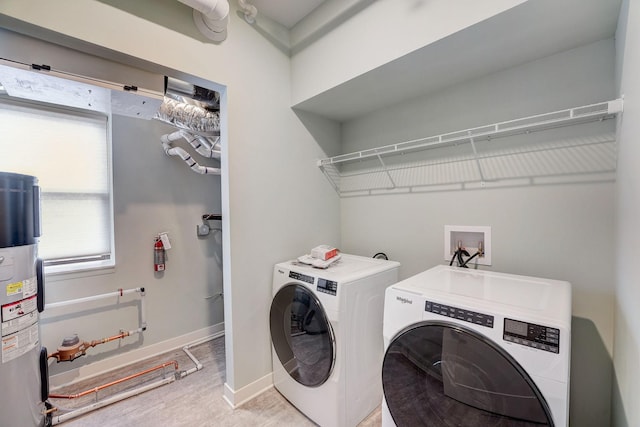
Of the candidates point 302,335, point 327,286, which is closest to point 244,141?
point 327,286

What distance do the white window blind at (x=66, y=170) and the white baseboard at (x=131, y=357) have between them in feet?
2.66

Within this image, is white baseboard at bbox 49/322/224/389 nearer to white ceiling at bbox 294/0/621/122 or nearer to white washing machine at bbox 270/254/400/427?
white washing machine at bbox 270/254/400/427

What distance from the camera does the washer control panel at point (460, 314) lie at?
90 cm

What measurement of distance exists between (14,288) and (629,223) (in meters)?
2.54

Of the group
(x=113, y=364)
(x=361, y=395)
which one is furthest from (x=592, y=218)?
(x=113, y=364)

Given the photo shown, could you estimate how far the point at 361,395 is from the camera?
61.0 inches

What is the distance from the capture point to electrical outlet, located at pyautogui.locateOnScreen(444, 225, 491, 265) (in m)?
1.58

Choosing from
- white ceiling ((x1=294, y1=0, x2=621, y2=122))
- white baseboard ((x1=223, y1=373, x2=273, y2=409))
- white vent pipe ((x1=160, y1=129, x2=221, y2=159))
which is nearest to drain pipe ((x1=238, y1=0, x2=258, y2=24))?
white ceiling ((x1=294, y1=0, x2=621, y2=122))

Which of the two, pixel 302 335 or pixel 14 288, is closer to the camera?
Answer: pixel 14 288

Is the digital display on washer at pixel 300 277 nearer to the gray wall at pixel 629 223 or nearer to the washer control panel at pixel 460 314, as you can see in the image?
the washer control panel at pixel 460 314

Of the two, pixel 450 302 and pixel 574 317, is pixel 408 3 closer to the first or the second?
pixel 450 302

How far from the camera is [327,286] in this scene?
144 cm

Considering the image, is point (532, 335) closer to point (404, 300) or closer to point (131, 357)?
point (404, 300)

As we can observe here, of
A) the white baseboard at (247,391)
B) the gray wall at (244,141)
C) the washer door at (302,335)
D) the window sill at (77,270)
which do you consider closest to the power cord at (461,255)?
the washer door at (302,335)
